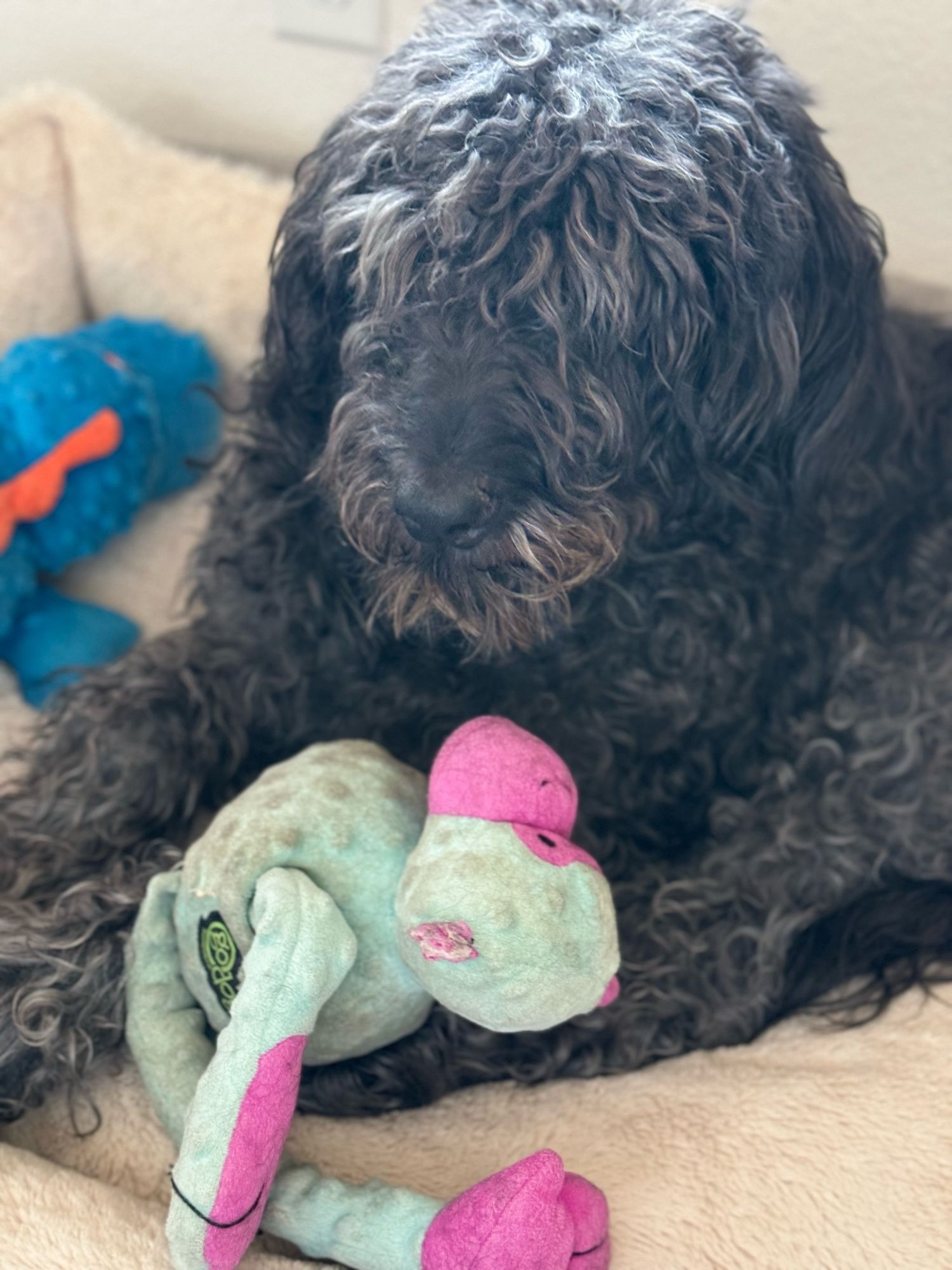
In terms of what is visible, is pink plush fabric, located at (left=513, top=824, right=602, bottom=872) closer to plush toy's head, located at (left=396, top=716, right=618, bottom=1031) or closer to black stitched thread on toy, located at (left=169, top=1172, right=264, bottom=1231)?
plush toy's head, located at (left=396, top=716, right=618, bottom=1031)

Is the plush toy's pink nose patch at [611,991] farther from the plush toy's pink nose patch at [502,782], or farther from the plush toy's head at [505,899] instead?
the plush toy's pink nose patch at [502,782]

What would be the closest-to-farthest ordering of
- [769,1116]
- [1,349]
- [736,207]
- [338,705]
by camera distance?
1. [736,207]
2. [769,1116]
3. [338,705]
4. [1,349]

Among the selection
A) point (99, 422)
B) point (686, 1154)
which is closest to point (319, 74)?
point (99, 422)

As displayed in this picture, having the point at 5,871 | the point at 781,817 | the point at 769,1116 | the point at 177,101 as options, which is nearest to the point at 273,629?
the point at 5,871

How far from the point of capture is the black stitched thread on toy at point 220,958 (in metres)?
1.18

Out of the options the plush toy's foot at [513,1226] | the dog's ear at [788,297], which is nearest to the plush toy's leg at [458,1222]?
the plush toy's foot at [513,1226]

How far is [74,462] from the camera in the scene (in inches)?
69.7

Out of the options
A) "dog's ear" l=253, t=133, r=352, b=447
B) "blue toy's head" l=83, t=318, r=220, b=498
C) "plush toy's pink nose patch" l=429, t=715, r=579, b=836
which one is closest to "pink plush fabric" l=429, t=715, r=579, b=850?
"plush toy's pink nose patch" l=429, t=715, r=579, b=836

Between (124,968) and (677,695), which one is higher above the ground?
(677,695)

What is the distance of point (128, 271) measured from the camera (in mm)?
2113

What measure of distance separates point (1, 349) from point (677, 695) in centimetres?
119

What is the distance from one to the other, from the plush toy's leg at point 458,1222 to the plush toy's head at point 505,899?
0.44 ft

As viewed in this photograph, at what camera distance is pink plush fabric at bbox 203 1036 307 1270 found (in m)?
1.04

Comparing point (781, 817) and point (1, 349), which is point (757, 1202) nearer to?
point (781, 817)
